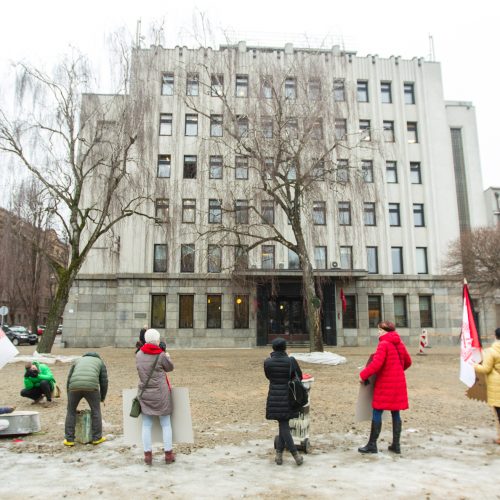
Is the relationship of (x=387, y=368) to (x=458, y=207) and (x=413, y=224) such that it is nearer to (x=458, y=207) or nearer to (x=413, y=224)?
(x=413, y=224)

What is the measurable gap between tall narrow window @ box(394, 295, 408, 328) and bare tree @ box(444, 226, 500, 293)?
586cm

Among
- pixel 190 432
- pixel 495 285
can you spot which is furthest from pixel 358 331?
pixel 190 432

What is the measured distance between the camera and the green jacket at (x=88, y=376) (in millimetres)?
7020

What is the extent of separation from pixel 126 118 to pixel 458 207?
27070 millimetres

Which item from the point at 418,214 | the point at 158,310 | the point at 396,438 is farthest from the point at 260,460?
the point at 418,214

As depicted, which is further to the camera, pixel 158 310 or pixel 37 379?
pixel 158 310

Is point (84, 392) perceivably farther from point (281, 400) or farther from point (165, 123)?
point (165, 123)

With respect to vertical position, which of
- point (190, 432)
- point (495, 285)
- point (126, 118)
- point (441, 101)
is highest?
point (441, 101)

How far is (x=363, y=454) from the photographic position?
6367 millimetres

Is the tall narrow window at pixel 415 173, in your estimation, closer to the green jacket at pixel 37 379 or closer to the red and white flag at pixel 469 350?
the red and white flag at pixel 469 350

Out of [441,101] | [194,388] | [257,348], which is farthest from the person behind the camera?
[441,101]

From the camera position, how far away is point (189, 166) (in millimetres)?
30875

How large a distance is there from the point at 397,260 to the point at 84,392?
2767cm

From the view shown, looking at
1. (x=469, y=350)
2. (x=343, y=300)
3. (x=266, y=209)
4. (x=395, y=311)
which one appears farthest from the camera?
(x=395, y=311)
